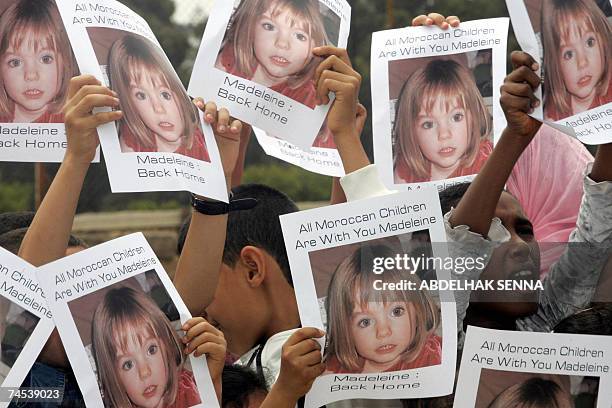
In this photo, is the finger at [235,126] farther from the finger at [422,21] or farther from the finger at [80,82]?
the finger at [422,21]

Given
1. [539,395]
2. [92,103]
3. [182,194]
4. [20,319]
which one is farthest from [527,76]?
[182,194]

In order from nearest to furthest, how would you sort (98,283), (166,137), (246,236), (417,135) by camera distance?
(98,283), (166,137), (417,135), (246,236)

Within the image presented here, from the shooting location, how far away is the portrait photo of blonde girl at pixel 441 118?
7.10ft

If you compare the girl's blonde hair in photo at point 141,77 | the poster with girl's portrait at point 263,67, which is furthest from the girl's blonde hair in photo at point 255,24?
the girl's blonde hair in photo at point 141,77

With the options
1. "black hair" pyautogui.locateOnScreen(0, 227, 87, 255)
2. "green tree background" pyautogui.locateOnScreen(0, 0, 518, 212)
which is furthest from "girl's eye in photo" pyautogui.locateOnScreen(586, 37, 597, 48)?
"green tree background" pyautogui.locateOnScreen(0, 0, 518, 212)

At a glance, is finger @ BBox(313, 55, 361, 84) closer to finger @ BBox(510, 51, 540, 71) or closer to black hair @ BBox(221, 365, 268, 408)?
finger @ BBox(510, 51, 540, 71)

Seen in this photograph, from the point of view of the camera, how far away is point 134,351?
1.87 m

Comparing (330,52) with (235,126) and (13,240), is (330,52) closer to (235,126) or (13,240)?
(235,126)

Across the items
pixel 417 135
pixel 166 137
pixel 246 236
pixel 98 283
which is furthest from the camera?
pixel 246 236

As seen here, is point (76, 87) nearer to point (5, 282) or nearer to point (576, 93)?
point (5, 282)

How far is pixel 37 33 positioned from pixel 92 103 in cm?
23

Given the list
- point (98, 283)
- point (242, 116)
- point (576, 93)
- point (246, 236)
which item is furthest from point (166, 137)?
point (576, 93)

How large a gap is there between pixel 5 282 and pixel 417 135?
2.80 ft

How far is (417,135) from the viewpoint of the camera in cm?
218
